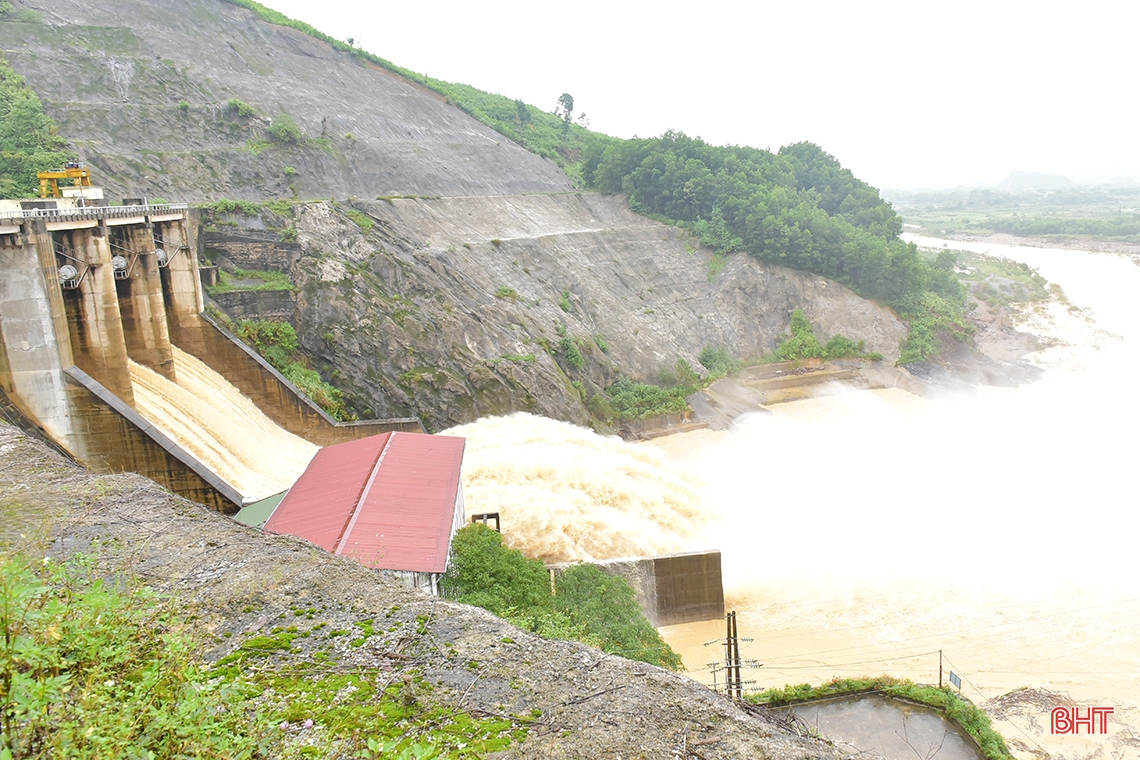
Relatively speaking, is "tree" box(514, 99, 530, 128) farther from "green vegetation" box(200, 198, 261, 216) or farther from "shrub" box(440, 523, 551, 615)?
"shrub" box(440, 523, 551, 615)

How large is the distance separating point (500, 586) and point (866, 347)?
40.1 meters

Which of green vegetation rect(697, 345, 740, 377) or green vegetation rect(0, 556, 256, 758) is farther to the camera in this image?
green vegetation rect(697, 345, 740, 377)

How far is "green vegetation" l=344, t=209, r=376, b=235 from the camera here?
37531 millimetres

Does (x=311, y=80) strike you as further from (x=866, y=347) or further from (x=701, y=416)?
(x=866, y=347)

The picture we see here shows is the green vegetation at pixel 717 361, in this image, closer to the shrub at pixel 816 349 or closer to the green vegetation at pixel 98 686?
the shrub at pixel 816 349

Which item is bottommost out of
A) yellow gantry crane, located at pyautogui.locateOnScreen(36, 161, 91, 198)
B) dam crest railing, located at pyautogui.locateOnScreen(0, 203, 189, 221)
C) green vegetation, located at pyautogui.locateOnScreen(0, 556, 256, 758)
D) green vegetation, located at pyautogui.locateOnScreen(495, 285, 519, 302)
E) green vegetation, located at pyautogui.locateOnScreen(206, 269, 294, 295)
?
green vegetation, located at pyautogui.locateOnScreen(0, 556, 256, 758)

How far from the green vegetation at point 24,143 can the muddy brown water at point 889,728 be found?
33822 mm

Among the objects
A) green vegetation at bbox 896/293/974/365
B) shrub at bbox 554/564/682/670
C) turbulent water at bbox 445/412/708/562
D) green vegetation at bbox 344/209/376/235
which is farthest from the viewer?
green vegetation at bbox 896/293/974/365

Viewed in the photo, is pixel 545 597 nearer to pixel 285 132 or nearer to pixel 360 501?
pixel 360 501

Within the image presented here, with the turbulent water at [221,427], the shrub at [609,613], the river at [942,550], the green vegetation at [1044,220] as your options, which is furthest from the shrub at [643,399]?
the green vegetation at [1044,220]

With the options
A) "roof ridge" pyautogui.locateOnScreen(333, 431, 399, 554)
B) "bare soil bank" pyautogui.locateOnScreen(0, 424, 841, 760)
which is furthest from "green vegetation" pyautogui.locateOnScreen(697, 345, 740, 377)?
"bare soil bank" pyautogui.locateOnScreen(0, 424, 841, 760)

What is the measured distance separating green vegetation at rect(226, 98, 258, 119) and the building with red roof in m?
30.4

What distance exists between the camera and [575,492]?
25.6m

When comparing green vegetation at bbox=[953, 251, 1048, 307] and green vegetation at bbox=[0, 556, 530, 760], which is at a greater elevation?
green vegetation at bbox=[0, 556, 530, 760]
